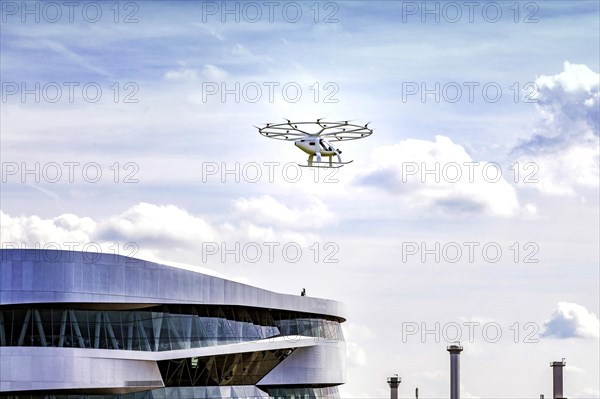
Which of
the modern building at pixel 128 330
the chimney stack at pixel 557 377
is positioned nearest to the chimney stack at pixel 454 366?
the chimney stack at pixel 557 377

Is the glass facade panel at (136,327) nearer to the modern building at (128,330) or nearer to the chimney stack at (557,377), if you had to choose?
the modern building at (128,330)

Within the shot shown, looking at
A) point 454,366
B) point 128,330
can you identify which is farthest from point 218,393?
point 454,366

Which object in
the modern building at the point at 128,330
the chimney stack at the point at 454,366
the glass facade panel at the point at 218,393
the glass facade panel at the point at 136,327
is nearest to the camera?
the modern building at the point at 128,330

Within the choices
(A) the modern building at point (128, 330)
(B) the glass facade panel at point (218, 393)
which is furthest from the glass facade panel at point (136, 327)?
(B) the glass facade panel at point (218, 393)

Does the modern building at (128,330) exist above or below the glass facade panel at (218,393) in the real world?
above

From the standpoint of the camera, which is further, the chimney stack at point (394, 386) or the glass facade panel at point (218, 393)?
the chimney stack at point (394, 386)

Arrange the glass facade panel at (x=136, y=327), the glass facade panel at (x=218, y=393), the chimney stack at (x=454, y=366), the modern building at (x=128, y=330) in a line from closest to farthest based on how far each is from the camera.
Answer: the modern building at (x=128, y=330)
the glass facade panel at (x=136, y=327)
the glass facade panel at (x=218, y=393)
the chimney stack at (x=454, y=366)

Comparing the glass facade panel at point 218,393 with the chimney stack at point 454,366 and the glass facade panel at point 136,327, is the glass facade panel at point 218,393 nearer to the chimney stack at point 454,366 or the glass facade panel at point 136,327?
the glass facade panel at point 136,327

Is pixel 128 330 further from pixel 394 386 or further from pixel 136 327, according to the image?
pixel 394 386

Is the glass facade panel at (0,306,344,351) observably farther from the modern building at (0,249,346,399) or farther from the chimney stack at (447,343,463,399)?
the chimney stack at (447,343,463,399)

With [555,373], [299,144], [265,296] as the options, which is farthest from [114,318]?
[555,373]
